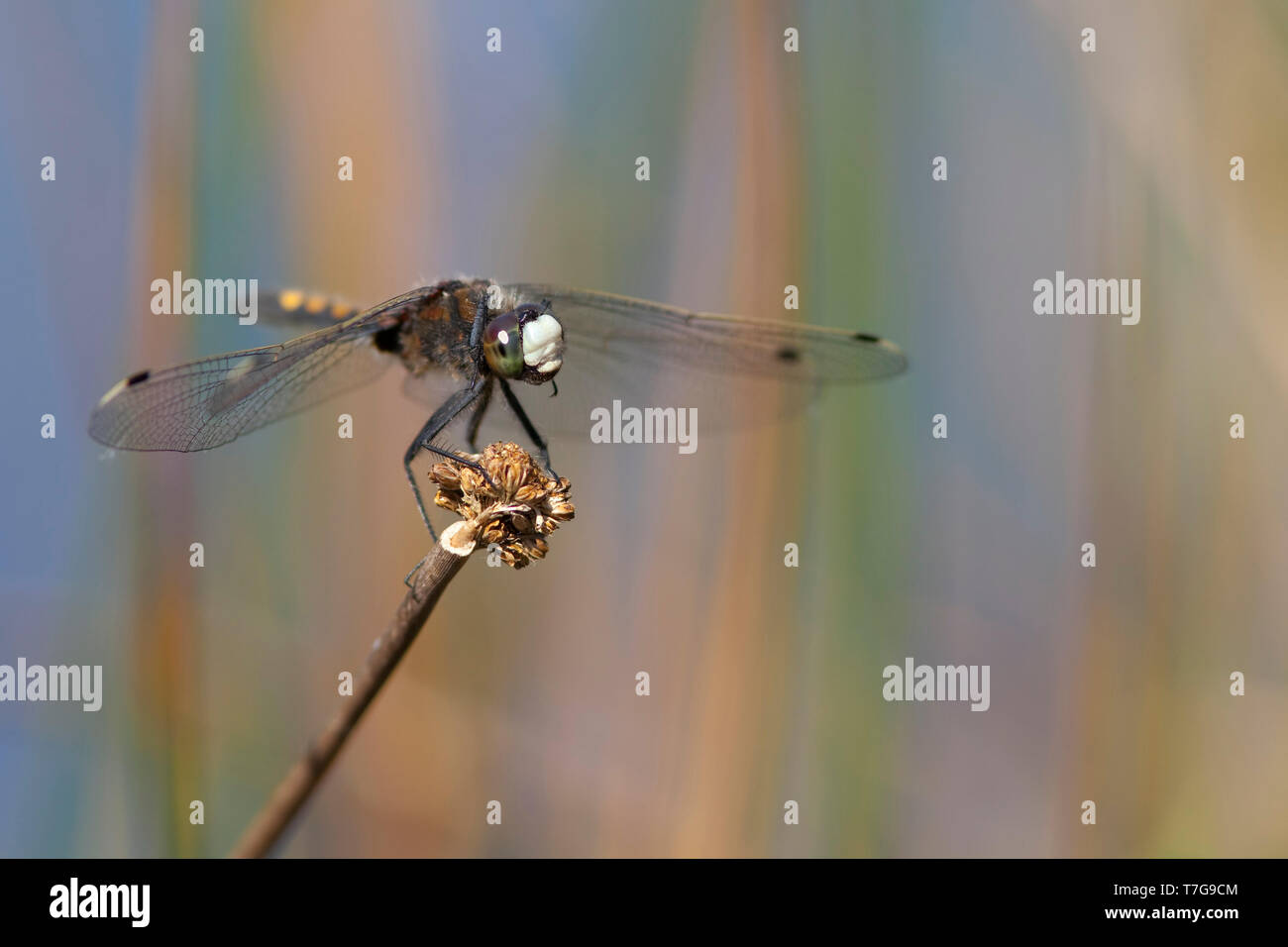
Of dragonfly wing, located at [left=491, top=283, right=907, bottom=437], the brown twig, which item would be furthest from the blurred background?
the brown twig

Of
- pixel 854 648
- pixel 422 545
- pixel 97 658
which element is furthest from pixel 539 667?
pixel 97 658

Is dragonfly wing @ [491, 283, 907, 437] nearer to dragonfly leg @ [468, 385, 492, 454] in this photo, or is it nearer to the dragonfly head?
dragonfly leg @ [468, 385, 492, 454]

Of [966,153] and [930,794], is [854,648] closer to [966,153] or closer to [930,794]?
[930,794]

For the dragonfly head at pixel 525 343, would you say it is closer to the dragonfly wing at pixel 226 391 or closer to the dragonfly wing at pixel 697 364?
the dragonfly wing at pixel 226 391

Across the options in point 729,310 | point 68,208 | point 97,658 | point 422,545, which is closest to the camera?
point 97,658

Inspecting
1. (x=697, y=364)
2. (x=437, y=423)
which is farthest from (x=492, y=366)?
(x=697, y=364)

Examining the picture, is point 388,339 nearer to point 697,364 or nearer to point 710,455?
point 697,364

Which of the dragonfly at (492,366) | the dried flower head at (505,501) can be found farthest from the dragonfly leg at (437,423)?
the dried flower head at (505,501)
